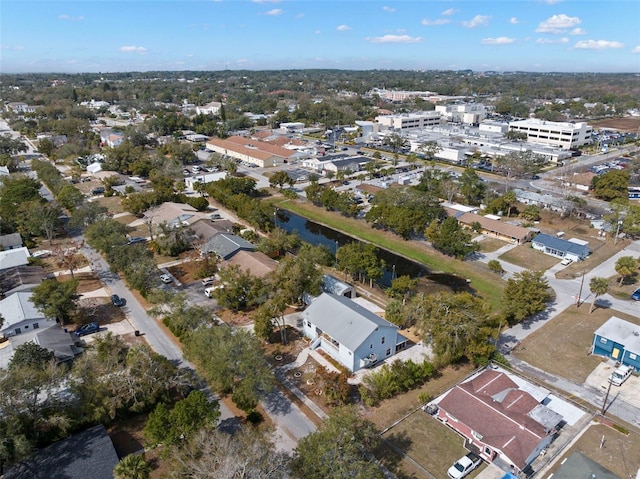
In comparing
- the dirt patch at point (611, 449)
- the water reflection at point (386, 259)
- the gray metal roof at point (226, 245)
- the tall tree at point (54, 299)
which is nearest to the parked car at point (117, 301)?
the tall tree at point (54, 299)

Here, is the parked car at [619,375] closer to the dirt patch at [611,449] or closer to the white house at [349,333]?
the dirt patch at [611,449]

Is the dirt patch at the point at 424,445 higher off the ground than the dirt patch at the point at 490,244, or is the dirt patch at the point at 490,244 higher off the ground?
the dirt patch at the point at 490,244

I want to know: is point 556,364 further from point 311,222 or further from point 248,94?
point 248,94

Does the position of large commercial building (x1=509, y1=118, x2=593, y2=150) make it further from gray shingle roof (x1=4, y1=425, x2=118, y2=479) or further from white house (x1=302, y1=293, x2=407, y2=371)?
gray shingle roof (x1=4, y1=425, x2=118, y2=479)

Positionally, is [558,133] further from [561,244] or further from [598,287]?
[598,287]

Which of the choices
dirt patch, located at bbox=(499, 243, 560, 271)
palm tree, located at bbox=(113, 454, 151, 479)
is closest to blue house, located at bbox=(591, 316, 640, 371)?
dirt patch, located at bbox=(499, 243, 560, 271)
